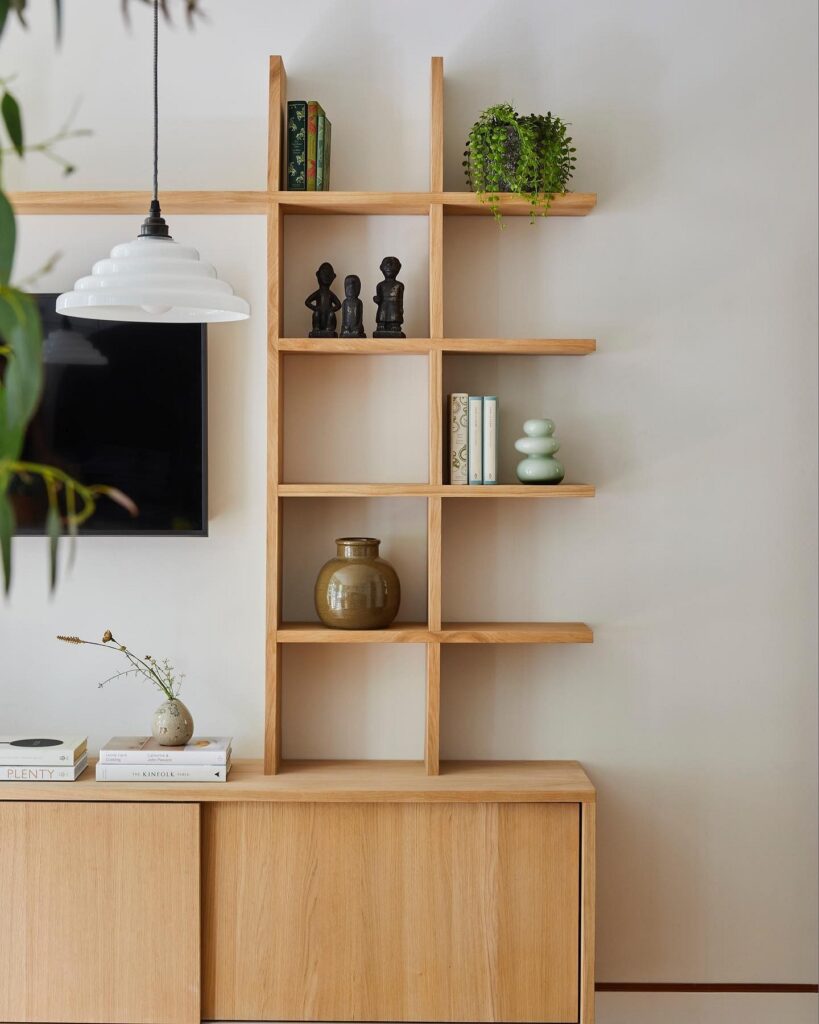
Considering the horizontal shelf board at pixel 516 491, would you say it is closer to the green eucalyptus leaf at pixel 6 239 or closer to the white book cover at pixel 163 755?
the white book cover at pixel 163 755

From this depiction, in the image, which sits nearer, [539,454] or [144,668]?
[539,454]

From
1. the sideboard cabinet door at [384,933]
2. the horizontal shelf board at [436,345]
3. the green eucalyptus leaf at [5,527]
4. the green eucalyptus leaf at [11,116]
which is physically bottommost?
the sideboard cabinet door at [384,933]

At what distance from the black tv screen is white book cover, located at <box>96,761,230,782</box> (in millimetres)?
568

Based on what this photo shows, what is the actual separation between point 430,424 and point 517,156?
67cm

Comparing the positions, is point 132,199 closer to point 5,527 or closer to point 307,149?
point 307,149

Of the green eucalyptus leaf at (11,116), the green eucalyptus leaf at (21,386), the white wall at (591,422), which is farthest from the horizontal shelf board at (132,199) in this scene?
the green eucalyptus leaf at (21,386)

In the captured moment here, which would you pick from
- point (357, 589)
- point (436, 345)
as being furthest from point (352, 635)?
point (436, 345)

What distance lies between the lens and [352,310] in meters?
2.47

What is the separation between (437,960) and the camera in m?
2.32

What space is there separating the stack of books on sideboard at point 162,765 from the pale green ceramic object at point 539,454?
99cm

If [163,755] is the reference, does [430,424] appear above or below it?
above

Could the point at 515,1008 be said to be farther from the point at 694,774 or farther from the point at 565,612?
the point at 565,612

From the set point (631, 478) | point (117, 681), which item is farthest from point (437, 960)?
point (631, 478)

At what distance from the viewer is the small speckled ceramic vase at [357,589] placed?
2.42 m
